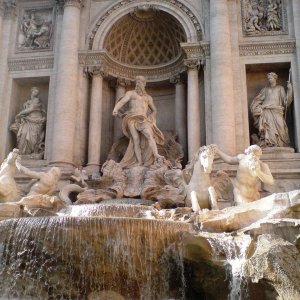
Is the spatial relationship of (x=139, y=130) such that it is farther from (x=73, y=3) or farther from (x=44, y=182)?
(x=73, y=3)

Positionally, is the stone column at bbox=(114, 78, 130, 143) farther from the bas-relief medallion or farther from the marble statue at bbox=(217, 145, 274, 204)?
the marble statue at bbox=(217, 145, 274, 204)

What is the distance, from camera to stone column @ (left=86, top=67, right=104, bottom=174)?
1675cm

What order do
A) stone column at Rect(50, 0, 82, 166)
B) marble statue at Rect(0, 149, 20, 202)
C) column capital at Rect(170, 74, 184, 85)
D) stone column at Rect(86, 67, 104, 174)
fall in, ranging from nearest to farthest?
marble statue at Rect(0, 149, 20, 202) < stone column at Rect(50, 0, 82, 166) < stone column at Rect(86, 67, 104, 174) < column capital at Rect(170, 74, 184, 85)

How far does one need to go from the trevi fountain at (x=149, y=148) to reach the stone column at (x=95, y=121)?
51mm

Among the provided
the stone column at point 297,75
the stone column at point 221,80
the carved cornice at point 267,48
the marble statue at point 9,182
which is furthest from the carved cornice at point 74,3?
the stone column at point 297,75

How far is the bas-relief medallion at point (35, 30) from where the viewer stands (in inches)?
742

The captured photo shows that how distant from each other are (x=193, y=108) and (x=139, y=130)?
2.06 m

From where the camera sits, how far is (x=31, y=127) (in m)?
17.8

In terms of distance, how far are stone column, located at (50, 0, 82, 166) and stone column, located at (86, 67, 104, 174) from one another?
0.63 m

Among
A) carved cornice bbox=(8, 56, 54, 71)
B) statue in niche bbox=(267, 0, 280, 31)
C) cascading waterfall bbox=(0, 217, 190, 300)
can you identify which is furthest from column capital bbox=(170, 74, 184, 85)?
cascading waterfall bbox=(0, 217, 190, 300)

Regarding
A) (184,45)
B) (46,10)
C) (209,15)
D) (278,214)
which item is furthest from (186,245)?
(46,10)

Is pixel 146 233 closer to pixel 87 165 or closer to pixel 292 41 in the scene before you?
pixel 87 165

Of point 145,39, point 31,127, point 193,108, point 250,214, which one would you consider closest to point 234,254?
point 250,214

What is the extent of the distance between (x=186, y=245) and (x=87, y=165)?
8038mm
